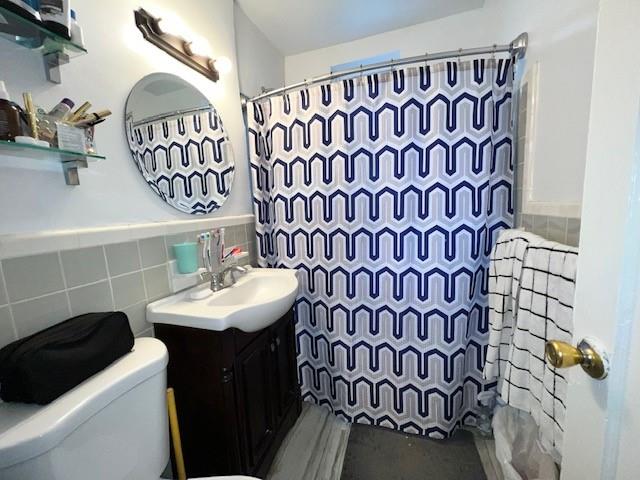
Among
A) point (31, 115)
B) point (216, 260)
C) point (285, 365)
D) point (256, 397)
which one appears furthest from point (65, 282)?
point (285, 365)

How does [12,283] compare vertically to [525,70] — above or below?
below

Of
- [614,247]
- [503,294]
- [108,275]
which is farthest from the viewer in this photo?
[503,294]

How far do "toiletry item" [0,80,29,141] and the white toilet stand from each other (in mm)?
614

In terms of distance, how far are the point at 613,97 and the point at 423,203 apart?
932mm

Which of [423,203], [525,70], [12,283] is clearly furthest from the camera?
[423,203]

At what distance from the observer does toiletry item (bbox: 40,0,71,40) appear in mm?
637

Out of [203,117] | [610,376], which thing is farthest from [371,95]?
[610,376]

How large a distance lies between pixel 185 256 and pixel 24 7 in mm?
796

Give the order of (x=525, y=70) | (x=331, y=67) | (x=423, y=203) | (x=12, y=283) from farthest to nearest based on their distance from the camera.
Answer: (x=331, y=67) → (x=423, y=203) → (x=525, y=70) → (x=12, y=283)

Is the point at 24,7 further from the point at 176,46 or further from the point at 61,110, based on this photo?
the point at 176,46

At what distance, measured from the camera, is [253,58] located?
Answer: 1.70 m

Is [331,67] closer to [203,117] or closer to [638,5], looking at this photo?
[203,117]

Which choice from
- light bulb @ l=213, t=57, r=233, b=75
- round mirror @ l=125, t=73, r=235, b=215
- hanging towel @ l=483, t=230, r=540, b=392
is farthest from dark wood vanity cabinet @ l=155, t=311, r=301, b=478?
light bulb @ l=213, t=57, r=233, b=75

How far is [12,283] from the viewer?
2.13ft
